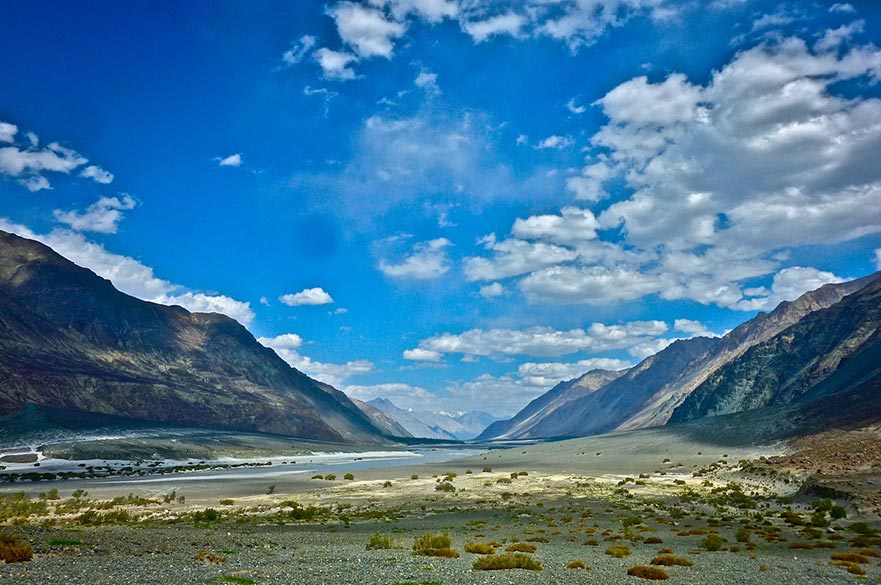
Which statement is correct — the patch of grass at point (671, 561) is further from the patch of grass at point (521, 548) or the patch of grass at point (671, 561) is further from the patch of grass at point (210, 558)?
the patch of grass at point (210, 558)

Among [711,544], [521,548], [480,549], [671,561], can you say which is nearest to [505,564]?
[480,549]

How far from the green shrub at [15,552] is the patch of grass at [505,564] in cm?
1474

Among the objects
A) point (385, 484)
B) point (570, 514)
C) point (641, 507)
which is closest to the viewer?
point (570, 514)

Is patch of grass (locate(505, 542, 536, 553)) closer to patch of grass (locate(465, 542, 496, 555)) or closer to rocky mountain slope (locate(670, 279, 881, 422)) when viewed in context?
patch of grass (locate(465, 542, 496, 555))

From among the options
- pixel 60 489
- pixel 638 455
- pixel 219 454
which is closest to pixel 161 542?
pixel 60 489

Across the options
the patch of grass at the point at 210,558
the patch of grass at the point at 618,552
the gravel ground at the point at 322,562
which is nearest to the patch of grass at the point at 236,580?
the gravel ground at the point at 322,562

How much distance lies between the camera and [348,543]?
28.4 m

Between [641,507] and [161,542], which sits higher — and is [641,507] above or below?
below

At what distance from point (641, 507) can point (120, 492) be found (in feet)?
165

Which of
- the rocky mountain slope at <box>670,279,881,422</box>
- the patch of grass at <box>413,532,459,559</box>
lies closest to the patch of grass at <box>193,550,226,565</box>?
the patch of grass at <box>413,532,459,559</box>

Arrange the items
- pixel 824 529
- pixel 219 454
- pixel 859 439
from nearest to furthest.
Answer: pixel 824 529, pixel 859 439, pixel 219 454

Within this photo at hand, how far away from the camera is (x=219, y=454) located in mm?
131625

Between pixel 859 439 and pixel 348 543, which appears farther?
pixel 859 439

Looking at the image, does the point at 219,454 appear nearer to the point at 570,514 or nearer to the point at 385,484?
the point at 385,484
